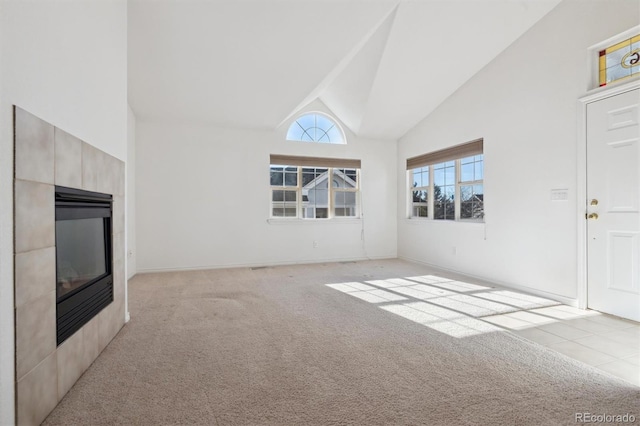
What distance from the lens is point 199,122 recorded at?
5.44 metres

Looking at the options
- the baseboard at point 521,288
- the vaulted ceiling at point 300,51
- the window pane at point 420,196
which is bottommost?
the baseboard at point 521,288

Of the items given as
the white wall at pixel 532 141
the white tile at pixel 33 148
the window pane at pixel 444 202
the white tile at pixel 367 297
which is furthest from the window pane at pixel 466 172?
the white tile at pixel 33 148

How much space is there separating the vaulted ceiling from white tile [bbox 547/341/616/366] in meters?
3.53

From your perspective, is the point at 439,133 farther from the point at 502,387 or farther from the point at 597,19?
the point at 502,387

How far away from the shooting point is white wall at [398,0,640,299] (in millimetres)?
3453

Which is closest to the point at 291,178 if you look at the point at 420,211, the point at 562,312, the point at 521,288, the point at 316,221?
the point at 316,221

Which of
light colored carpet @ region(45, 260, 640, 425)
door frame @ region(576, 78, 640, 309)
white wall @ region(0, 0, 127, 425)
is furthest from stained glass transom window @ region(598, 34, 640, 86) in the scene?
white wall @ region(0, 0, 127, 425)

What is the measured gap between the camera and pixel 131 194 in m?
4.97

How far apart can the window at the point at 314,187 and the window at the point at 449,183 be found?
3.73 ft

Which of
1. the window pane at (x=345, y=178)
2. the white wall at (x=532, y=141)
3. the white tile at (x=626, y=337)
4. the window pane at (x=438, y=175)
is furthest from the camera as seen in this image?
the window pane at (x=345, y=178)

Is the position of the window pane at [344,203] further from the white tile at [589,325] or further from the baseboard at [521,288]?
the white tile at [589,325]

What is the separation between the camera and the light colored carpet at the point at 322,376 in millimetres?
1609

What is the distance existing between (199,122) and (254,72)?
5.26 feet

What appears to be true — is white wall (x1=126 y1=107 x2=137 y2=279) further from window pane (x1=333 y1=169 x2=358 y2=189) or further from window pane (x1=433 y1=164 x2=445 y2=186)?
window pane (x1=433 y1=164 x2=445 y2=186)
